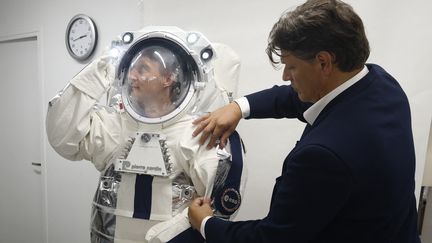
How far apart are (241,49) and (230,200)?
2.86ft

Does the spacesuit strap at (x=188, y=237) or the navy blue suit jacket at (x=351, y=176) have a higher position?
the navy blue suit jacket at (x=351, y=176)

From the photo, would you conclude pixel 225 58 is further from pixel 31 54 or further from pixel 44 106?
pixel 31 54

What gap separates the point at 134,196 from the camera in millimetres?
993

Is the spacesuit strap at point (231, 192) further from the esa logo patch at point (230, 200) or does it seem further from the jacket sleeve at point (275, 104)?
the jacket sleeve at point (275, 104)

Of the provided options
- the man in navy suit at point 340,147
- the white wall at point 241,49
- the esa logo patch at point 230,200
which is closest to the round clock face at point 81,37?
the white wall at point 241,49

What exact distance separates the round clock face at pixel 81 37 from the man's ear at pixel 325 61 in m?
1.76

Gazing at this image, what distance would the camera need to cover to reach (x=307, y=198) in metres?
0.64

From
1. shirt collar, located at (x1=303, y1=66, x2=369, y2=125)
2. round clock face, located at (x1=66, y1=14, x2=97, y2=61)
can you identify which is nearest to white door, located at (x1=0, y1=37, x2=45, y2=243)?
round clock face, located at (x1=66, y1=14, x2=97, y2=61)

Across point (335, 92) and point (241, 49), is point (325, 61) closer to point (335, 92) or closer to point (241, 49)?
point (335, 92)

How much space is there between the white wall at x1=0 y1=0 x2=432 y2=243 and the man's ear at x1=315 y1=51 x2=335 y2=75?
75cm

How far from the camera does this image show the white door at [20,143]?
257 centimetres

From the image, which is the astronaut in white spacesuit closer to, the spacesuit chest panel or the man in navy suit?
the spacesuit chest panel

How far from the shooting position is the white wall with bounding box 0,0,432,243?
1.23 m

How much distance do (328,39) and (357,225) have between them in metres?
0.41
